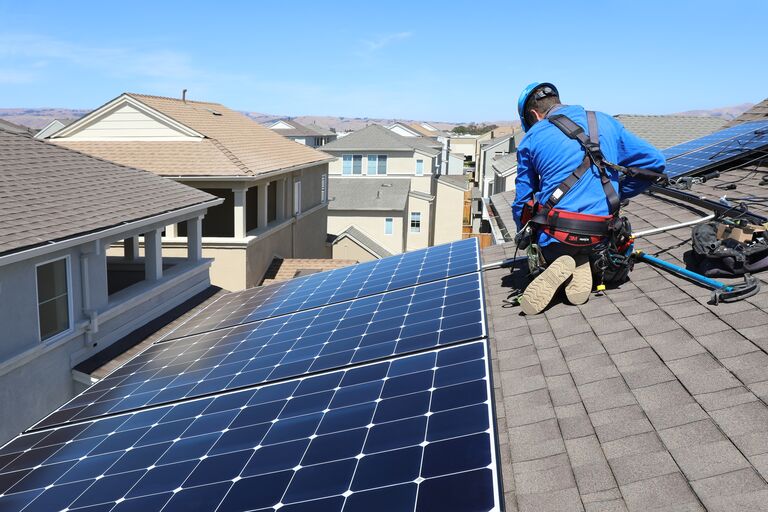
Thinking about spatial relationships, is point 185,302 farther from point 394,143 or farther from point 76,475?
point 394,143

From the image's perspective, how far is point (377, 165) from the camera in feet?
185

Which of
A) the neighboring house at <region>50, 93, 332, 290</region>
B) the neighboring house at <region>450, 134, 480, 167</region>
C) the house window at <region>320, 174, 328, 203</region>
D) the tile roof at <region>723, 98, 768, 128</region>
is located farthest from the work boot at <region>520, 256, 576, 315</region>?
the neighboring house at <region>450, 134, 480, 167</region>

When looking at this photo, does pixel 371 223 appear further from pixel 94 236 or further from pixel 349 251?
pixel 94 236

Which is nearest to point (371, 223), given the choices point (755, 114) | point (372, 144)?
point (372, 144)

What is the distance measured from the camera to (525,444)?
417 centimetres

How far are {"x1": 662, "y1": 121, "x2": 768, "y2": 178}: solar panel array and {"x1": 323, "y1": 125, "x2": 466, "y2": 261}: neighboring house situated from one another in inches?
1293

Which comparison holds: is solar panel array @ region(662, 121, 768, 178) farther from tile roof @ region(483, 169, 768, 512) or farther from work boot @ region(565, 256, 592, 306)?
tile roof @ region(483, 169, 768, 512)

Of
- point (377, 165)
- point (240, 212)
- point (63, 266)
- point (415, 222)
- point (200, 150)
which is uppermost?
point (200, 150)

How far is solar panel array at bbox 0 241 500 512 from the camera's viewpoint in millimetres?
3660

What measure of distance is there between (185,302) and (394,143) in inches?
1680

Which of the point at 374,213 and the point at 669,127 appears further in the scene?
the point at 374,213

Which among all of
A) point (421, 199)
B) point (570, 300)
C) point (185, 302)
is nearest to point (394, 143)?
point (421, 199)

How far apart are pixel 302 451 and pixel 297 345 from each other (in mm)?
2899

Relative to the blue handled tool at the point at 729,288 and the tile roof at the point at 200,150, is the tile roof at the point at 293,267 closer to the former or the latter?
the tile roof at the point at 200,150
